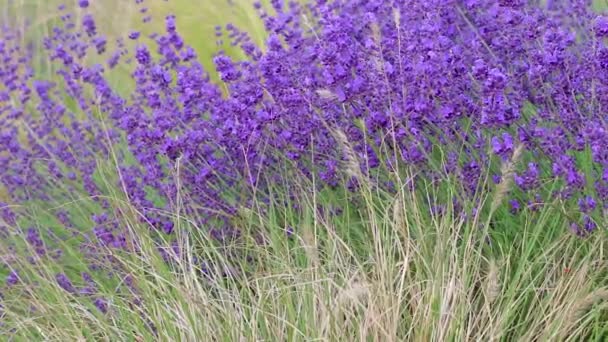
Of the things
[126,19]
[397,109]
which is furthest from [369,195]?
[126,19]

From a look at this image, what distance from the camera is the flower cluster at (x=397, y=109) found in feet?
9.38

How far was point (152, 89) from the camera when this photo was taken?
3.63m

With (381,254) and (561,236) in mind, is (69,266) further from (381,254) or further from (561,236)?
(561,236)

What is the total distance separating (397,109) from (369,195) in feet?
1.20

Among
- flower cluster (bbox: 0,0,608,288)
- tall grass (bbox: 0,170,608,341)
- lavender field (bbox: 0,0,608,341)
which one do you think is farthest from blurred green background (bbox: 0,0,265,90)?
tall grass (bbox: 0,170,608,341)

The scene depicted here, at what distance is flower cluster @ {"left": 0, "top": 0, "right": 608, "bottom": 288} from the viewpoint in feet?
9.38

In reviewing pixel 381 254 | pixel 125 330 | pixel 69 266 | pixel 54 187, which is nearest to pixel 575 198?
pixel 381 254

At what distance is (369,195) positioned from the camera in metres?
2.81

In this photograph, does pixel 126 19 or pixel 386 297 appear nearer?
pixel 386 297

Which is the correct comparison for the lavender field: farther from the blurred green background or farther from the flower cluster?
the blurred green background

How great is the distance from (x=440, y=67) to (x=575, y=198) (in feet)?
1.82

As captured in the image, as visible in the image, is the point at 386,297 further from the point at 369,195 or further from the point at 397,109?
the point at 397,109

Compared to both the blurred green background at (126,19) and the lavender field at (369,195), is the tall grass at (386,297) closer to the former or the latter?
the lavender field at (369,195)

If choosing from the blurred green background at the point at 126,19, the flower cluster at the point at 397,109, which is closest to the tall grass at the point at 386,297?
the flower cluster at the point at 397,109
